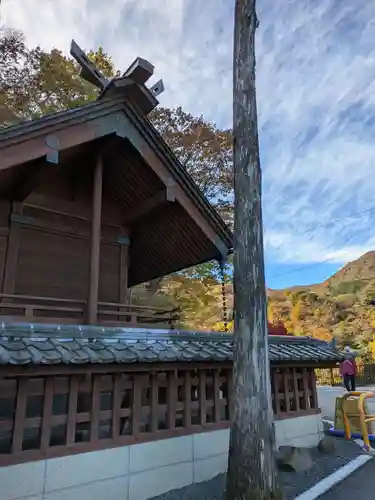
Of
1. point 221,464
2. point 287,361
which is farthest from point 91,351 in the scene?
point 287,361

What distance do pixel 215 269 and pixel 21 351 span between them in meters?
14.5

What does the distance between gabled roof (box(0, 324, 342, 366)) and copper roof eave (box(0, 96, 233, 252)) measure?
251 centimetres

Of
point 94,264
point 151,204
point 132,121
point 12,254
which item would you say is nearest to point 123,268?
point 151,204

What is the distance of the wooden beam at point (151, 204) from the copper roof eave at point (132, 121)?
0.37m

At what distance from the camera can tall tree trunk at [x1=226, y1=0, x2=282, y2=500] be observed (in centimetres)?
368

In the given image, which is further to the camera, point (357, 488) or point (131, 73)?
point (131, 73)

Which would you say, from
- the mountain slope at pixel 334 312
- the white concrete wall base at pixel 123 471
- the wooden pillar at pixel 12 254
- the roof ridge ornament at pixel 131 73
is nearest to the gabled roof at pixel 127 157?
the roof ridge ornament at pixel 131 73

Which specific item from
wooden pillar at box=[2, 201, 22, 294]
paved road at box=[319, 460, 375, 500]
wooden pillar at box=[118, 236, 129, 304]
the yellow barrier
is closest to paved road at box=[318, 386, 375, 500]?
paved road at box=[319, 460, 375, 500]

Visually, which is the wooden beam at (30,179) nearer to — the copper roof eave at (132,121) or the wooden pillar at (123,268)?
the copper roof eave at (132,121)

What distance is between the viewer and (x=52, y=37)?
14867 millimetres

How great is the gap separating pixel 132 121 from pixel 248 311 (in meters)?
4.34

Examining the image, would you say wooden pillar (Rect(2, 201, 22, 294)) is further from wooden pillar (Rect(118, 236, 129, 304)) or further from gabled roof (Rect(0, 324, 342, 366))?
gabled roof (Rect(0, 324, 342, 366))

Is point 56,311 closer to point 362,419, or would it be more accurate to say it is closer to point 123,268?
point 123,268

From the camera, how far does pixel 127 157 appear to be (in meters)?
7.38
